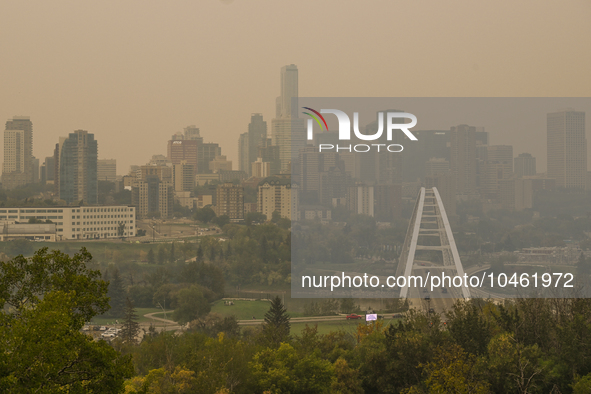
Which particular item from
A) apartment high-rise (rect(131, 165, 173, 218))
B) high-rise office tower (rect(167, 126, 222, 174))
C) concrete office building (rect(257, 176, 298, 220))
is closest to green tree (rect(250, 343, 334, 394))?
concrete office building (rect(257, 176, 298, 220))

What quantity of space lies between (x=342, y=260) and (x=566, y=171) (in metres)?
7.44

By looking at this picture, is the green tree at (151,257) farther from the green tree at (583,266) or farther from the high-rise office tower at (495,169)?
the green tree at (583,266)

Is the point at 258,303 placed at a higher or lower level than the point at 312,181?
lower

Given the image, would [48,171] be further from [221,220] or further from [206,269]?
[206,269]

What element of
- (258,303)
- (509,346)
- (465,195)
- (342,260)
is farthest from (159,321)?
(509,346)

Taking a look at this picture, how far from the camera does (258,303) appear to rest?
77.5ft

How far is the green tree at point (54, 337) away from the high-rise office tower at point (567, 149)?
1489 centimetres

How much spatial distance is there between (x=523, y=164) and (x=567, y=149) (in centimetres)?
134

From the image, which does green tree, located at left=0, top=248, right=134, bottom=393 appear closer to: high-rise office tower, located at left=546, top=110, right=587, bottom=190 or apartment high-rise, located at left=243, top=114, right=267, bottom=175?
high-rise office tower, located at left=546, top=110, right=587, bottom=190

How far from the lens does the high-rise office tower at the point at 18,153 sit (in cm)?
4328

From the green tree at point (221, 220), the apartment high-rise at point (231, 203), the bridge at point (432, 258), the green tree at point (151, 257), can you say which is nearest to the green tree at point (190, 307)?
the bridge at point (432, 258)

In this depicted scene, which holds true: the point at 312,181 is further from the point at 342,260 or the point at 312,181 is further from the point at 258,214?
the point at 258,214

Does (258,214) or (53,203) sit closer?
(53,203)

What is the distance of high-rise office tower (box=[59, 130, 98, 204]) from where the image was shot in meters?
41.1
